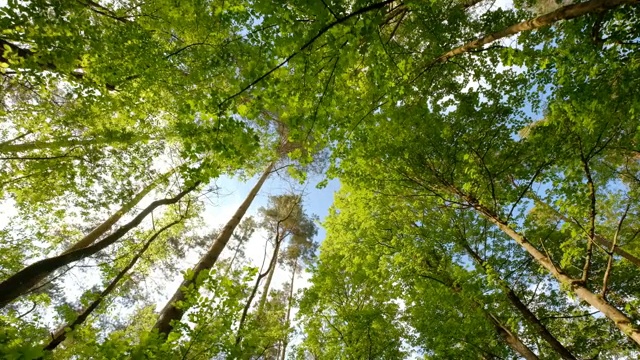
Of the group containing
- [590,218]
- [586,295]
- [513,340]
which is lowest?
[586,295]

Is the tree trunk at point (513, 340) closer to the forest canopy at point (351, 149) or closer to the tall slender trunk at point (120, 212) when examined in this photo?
the forest canopy at point (351, 149)

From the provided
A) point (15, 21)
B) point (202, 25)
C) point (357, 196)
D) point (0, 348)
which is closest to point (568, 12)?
point (357, 196)

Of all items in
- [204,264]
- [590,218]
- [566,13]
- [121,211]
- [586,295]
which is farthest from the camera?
[121,211]

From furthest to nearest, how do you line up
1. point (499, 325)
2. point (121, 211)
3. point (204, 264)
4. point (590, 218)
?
point (121, 211) < point (204, 264) < point (499, 325) < point (590, 218)

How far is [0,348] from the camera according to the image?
5.48ft

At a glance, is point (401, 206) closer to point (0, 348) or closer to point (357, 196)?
point (357, 196)

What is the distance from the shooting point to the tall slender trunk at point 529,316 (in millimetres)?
5743

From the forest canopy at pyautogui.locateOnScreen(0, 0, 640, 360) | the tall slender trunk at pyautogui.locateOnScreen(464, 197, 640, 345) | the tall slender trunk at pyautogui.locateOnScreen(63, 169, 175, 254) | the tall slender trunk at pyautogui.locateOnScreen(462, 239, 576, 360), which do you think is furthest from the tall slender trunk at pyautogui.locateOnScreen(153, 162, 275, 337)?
the tall slender trunk at pyautogui.locateOnScreen(462, 239, 576, 360)

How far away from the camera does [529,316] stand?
6.63 meters

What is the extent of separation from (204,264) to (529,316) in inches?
318

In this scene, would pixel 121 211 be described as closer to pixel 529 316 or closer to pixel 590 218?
pixel 590 218

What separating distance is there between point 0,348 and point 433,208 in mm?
8700

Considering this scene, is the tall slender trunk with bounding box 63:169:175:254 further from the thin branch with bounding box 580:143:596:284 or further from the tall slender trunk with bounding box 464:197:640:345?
the thin branch with bounding box 580:143:596:284

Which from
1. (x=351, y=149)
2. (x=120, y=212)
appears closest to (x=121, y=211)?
(x=120, y=212)
